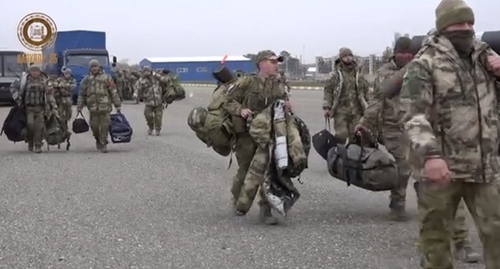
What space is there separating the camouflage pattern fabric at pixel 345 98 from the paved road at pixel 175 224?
77 centimetres

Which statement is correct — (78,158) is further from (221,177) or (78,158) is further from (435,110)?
(435,110)

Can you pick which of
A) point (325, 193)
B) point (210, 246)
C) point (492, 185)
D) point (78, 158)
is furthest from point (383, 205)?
point (78, 158)

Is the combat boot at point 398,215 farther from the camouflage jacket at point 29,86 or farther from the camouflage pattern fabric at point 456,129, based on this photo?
the camouflage jacket at point 29,86

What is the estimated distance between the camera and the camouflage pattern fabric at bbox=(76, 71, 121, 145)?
53.7 ft

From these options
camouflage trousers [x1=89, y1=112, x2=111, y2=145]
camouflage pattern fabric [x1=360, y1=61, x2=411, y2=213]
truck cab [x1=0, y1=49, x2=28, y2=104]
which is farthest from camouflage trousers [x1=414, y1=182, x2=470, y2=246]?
truck cab [x1=0, y1=49, x2=28, y2=104]

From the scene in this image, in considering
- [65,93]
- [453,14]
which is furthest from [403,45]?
[65,93]

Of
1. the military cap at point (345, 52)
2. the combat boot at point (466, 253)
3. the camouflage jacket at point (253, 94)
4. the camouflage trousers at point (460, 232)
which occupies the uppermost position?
the military cap at point (345, 52)

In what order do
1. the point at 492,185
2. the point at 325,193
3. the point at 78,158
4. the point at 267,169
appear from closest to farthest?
the point at 492,185 → the point at 267,169 → the point at 325,193 → the point at 78,158

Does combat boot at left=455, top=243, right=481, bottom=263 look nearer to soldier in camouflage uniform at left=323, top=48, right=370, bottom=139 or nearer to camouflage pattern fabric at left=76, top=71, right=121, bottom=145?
soldier in camouflage uniform at left=323, top=48, right=370, bottom=139

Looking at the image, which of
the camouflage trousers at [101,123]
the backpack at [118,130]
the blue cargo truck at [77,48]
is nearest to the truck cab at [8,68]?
the blue cargo truck at [77,48]

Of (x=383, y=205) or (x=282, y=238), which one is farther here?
(x=383, y=205)

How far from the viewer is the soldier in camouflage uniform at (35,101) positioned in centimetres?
1639

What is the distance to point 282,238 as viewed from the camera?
305 inches

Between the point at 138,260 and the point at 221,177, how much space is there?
536cm
